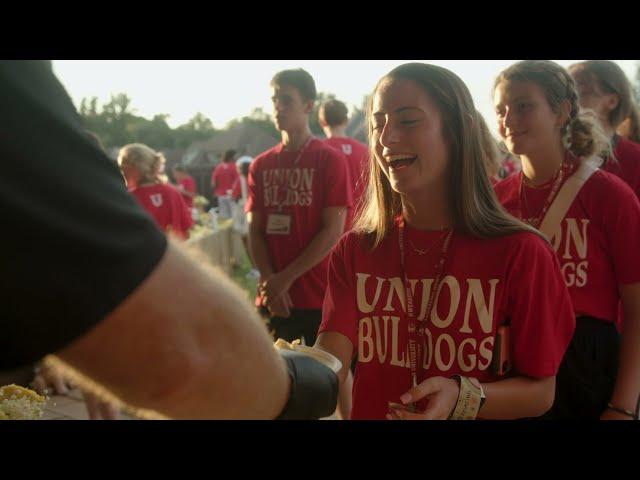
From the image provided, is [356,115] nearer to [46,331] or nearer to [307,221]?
[307,221]

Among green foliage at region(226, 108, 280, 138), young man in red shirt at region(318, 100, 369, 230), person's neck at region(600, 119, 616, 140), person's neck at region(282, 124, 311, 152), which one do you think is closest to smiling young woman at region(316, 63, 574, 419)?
person's neck at region(600, 119, 616, 140)

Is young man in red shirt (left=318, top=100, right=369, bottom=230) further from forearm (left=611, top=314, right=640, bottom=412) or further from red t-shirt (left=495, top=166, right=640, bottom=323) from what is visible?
forearm (left=611, top=314, right=640, bottom=412)

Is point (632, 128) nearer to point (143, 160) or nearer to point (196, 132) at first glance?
point (143, 160)

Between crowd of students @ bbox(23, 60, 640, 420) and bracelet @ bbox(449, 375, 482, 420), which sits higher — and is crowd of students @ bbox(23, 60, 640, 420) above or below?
above

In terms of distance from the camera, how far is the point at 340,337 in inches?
79.5

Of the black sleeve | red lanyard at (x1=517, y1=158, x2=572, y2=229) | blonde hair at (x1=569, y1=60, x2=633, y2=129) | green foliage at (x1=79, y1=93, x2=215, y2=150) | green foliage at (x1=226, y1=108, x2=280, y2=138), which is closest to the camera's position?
the black sleeve

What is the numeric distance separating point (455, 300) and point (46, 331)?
1.38 m

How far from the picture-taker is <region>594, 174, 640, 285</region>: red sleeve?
2424 mm

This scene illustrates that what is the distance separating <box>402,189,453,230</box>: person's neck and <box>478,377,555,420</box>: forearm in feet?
1.58

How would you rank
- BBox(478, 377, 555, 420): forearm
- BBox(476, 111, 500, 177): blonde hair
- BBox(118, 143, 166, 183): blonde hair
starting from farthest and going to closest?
BBox(118, 143, 166, 183): blonde hair
BBox(476, 111, 500, 177): blonde hair
BBox(478, 377, 555, 420): forearm

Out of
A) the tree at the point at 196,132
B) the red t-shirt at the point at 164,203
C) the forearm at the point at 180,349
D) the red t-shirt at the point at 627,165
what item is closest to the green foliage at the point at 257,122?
the tree at the point at 196,132

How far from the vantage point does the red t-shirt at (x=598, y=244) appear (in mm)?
2441

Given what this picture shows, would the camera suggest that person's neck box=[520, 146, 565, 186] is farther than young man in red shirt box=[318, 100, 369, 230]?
No

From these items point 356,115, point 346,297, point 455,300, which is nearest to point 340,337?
point 346,297
